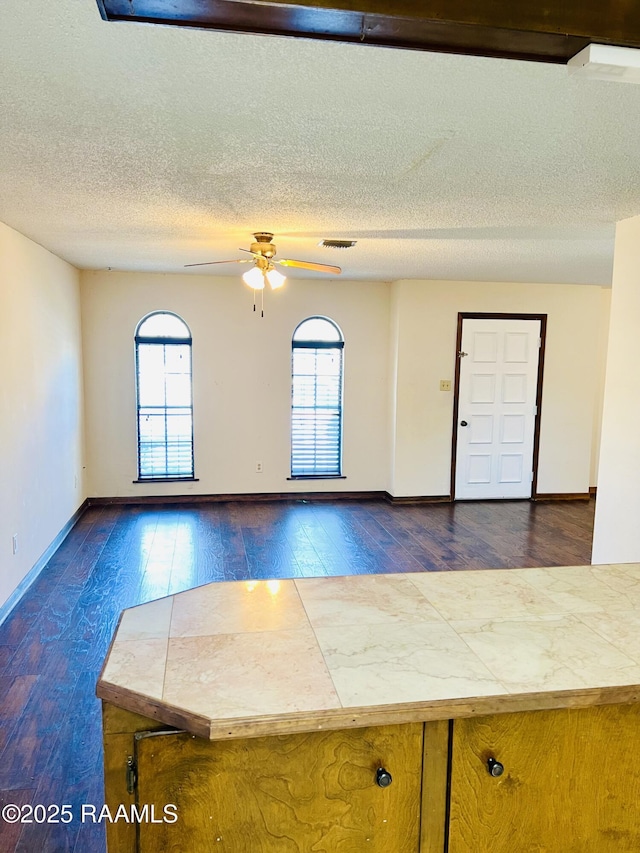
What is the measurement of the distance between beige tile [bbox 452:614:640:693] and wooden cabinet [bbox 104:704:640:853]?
0.26ft

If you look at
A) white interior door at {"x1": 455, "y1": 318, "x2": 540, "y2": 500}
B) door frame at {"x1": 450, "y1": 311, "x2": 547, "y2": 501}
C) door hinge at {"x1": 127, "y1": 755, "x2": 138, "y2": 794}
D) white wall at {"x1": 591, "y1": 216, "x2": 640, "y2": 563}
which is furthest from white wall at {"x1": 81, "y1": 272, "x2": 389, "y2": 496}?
door hinge at {"x1": 127, "y1": 755, "x2": 138, "y2": 794}

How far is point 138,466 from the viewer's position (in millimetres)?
6109

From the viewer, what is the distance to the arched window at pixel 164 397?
19.9ft

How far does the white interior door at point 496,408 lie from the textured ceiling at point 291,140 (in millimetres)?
2407

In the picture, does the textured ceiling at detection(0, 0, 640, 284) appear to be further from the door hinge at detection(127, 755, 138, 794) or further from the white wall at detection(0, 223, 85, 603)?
the door hinge at detection(127, 755, 138, 794)

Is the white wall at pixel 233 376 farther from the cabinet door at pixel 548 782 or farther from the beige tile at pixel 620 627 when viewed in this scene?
the cabinet door at pixel 548 782

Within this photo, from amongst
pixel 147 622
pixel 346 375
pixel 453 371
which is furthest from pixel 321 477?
pixel 147 622

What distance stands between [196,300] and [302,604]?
16.3ft

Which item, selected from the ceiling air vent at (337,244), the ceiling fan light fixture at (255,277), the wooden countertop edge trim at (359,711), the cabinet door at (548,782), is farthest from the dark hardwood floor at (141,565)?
the ceiling air vent at (337,244)

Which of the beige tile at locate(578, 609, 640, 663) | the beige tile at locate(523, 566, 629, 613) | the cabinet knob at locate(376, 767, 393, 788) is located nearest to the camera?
the cabinet knob at locate(376, 767, 393, 788)

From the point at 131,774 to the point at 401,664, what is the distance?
593 millimetres

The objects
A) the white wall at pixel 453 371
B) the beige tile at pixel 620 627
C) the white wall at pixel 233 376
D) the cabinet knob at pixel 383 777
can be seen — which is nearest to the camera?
the cabinet knob at pixel 383 777

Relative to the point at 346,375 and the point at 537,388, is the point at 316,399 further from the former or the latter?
the point at 537,388

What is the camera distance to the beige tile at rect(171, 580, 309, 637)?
4.63ft
